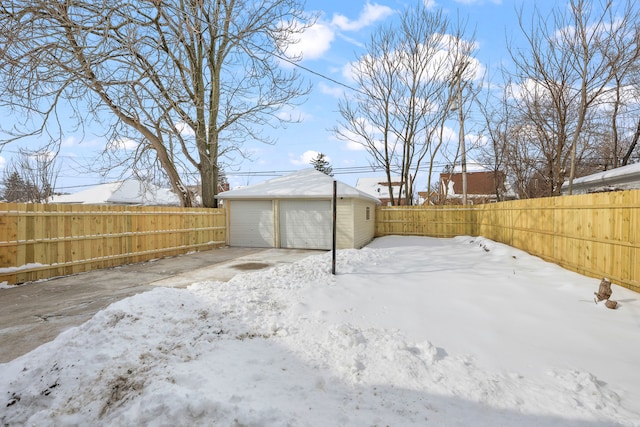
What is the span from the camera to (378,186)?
4094 centimetres

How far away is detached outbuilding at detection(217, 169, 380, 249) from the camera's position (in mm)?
10992

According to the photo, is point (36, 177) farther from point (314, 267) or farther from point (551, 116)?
point (551, 116)

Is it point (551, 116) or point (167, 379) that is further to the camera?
point (551, 116)

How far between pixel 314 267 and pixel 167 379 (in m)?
4.53

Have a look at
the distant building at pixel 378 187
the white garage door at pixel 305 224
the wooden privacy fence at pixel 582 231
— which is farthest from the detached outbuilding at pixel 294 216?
the distant building at pixel 378 187

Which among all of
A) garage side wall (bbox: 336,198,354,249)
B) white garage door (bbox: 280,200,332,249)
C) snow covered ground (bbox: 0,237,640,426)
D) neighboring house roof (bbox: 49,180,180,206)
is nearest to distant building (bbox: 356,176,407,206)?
neighboring house roof (bbox: 49,180,180,206)

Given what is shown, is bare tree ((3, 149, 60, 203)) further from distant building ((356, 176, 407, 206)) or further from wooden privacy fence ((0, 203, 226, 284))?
distant building ((356, 176, 407, 206))

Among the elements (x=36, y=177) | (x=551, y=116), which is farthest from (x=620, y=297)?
(x=36, y=177)

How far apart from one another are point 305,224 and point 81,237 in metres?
6.64

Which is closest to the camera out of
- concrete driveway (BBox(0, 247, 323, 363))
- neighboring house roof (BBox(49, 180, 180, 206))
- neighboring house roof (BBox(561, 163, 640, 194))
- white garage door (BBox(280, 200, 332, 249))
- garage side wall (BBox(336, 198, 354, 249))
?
concrete driveway (BBox(0, 247, 323, 363))

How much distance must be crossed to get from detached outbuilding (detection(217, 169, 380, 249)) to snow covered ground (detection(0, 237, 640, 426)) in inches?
244

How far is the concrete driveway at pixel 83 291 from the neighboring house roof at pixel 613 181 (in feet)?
35.0

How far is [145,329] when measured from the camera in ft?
10.9

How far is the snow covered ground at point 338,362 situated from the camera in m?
2.10
